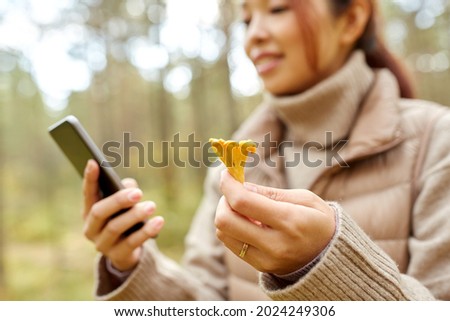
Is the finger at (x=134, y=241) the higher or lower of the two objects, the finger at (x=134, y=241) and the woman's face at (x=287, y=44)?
the lower

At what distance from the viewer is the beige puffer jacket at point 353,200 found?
3.09ft

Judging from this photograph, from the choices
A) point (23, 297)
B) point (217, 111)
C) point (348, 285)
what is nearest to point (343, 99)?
point (348, 285)

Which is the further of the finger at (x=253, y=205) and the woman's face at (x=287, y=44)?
the woman's face at (x=287, y=44)

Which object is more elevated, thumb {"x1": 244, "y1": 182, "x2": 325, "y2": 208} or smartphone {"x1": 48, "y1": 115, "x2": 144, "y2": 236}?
smartphone {"x1": 48, "y1": 115, "x2": 144, "y2": 236}

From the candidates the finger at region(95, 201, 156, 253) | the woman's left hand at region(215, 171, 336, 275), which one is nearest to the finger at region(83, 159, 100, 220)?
the finger at region(95, 201, 156, 253)

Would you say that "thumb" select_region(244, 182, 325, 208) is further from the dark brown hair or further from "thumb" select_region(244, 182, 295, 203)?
the dark brown hair

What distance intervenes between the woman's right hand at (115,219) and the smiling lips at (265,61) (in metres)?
0.64

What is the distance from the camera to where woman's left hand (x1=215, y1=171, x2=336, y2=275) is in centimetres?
84

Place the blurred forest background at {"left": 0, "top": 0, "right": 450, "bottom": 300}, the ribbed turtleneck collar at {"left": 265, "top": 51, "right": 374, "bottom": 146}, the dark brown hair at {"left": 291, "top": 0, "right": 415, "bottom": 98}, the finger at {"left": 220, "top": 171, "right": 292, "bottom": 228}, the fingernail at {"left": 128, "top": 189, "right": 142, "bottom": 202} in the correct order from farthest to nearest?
the blurred forest background at {"left": 0, "top": 0, "right": 450, "bottom": 300} → the dark brown hair at {"left": 291, "top": 0, "right": 415, "bottom": 98} → the ribbed turtleneck collar at {"left": 265, "top": 51, "right": 374, "bottom": 146} → the fingernail at {"left": 128, "top": 189, "right": 142, "bottom": 202} → the finger at {"left": 220, "top": 171, "right": 292, "bottom": 228}

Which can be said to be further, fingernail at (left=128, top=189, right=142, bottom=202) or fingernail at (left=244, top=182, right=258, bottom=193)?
fingernail at (left=128, top=189, right=142, bottom=202)

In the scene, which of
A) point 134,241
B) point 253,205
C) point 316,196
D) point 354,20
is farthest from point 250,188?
point 354,20

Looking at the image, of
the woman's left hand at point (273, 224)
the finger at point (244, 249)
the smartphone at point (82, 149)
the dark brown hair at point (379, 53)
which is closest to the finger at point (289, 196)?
the woman's left hand at point (273, 224)

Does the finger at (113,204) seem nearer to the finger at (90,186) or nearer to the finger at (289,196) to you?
the finger at (90,186)

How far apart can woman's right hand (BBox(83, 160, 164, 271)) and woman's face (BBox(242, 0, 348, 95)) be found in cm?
66
